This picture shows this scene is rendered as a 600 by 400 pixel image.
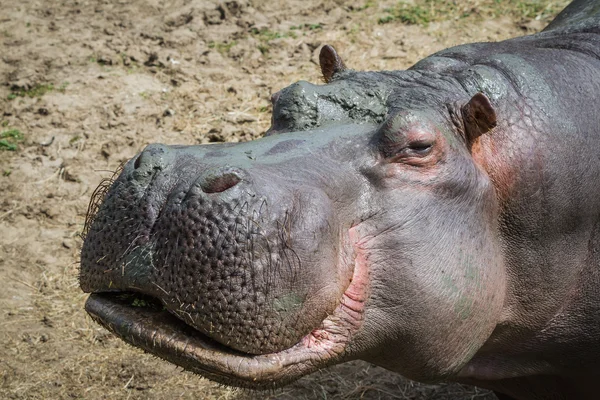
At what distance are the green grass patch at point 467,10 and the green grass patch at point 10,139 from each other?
3.32 metres

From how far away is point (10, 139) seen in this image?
6969 millimetres

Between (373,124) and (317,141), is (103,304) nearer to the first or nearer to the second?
(317,141)

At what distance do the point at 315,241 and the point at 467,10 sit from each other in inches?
238

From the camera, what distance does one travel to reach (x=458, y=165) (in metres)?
3.19

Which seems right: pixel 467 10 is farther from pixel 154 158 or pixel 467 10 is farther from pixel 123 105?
pixel 154 158

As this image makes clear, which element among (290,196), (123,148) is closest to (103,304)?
(290,196)

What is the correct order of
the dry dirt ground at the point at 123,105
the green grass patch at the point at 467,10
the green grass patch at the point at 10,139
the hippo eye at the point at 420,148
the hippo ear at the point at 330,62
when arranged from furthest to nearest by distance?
the green grass patch at the point at 467,10
the green grass patch at the point at 10,139
the dry dirt ground at the point at 123,105
the hippo ear at the point at 330,62
the hippo eye at the point at 420,148

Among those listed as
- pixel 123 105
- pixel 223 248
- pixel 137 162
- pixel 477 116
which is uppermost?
pixel 477 116

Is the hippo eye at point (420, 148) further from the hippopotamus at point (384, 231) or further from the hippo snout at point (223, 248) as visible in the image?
the hippo snout at point (223, 248)

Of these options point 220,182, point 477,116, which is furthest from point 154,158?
point 477,116

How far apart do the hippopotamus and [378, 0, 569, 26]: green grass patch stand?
434 cm

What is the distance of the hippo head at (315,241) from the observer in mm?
2697

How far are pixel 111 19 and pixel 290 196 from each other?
6.02 m

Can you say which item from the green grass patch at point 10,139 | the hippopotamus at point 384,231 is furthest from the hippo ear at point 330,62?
the green grass patch at point 10,139
